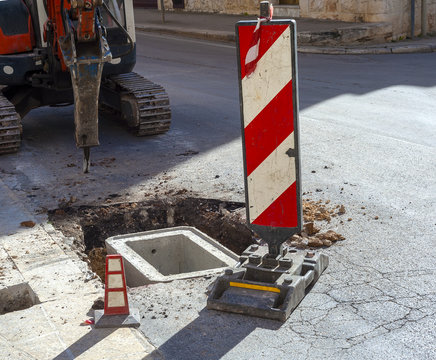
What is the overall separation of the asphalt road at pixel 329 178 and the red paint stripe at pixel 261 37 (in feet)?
5.11

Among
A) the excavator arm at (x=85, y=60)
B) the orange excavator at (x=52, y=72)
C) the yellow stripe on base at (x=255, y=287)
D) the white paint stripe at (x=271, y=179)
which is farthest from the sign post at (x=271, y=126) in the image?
the orange excavator at (x=52, y=72)

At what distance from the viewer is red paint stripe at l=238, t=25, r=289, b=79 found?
12.9 ft

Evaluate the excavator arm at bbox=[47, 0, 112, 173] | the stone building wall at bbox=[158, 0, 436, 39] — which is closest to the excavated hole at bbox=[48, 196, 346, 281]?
the excavator arm at bbox=[47, 0, 112, 173]

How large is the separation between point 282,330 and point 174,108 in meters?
6.94

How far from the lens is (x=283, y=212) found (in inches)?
169

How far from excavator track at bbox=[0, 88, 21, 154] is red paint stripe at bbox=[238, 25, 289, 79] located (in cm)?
478

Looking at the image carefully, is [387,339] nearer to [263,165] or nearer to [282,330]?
[282,330]

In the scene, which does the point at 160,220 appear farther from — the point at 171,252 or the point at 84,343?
the point at 84,343

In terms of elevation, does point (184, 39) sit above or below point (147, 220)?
above

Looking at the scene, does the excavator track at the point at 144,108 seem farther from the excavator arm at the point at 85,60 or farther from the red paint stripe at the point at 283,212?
the red paint stripe at the point at 283,212

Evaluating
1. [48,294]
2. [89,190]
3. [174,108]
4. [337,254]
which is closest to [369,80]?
[174,108]

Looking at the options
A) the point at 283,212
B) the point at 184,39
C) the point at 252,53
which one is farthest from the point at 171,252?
the point at 184,39

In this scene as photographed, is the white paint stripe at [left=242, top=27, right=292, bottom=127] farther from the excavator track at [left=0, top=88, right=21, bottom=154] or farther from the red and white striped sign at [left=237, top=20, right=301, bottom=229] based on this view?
the excavator track at [left=0, top=88, right=21, bottom=154]

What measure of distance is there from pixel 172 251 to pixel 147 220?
75cm
